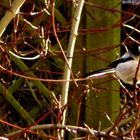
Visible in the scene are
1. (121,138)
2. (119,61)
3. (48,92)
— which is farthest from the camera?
(48,92)

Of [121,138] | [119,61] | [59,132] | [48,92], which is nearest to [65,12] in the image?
[48,92]

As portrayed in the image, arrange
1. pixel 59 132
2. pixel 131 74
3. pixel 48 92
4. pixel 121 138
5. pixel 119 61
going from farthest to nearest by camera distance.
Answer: pixel 48 92, pixel 119 61, pixel 131 74, pixel 59 132, pixel 121 138

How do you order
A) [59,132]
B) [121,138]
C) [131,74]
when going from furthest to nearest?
[131,74], [59,132], [121,138]

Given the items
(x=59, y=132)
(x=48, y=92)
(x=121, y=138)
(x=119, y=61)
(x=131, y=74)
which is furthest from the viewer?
(x=48, y=92)

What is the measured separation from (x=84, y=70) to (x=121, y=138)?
1.27 metres

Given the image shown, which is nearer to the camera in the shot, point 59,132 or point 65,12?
point 59,132

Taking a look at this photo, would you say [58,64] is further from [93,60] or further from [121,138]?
[121,138]

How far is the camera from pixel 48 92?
2449mm

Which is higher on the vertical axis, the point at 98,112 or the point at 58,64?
the point at 58,64

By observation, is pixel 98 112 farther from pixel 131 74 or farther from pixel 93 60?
pixel 131 74

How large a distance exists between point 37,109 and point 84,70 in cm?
28

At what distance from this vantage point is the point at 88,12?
247 centimetres

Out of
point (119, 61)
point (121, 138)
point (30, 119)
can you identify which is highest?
point (119, 61)

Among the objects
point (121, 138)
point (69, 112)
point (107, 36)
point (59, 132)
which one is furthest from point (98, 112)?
point (121, 138)
